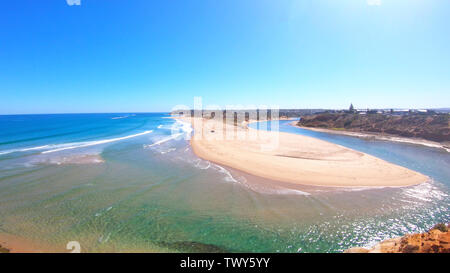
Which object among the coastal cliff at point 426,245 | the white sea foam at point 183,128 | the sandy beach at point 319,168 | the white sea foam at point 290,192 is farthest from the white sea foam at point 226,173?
the white sea foam at point 183,128

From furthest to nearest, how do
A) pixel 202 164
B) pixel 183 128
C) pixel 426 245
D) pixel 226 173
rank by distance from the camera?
1. pixel 183 128
2. pixel 202 164
3. pixel 226 173
4. pixel 426 245

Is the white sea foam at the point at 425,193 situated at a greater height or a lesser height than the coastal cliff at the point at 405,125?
lesser

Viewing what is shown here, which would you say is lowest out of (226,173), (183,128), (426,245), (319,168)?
(226,173)

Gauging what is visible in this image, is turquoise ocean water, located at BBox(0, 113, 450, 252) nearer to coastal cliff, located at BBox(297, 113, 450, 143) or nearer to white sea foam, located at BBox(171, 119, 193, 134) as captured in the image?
coastal cliff, located at BBox(297, 113, 450, 143)

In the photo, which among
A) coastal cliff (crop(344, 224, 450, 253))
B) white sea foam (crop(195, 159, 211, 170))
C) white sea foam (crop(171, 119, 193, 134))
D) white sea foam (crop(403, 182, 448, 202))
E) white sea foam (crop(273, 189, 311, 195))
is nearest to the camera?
coastal cliff (crop(344, 224, 450, 253))

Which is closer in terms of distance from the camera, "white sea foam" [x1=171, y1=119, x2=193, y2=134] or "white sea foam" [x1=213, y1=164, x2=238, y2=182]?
"white sea foam" [x1=213, y1=164, x2=238, y2=182]

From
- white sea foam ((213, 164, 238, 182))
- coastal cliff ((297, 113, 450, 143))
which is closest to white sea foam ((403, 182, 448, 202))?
white sea foam ((213, 164, 238, 182))

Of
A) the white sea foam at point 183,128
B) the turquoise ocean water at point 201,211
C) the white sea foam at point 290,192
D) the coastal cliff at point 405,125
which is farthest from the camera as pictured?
the white sea foam at point 183,128

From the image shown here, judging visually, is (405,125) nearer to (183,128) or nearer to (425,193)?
(425,193)

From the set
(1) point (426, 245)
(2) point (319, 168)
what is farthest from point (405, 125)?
(1) point (426, 245)

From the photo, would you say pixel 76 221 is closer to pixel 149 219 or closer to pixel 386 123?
pixel 149 219

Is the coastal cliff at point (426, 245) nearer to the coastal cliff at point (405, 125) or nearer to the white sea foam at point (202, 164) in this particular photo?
the white sea foam at point (202, 164)

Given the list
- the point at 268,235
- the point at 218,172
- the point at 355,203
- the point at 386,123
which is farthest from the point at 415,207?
the point at 386,123
